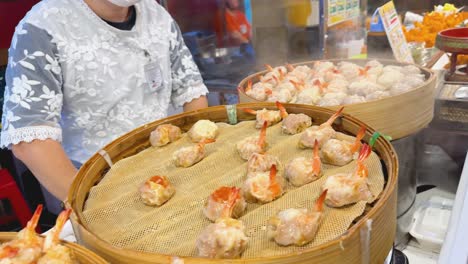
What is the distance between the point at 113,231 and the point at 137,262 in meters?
0.22

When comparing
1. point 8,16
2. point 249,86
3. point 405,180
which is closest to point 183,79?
point 249,86

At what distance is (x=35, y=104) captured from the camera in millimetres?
1797

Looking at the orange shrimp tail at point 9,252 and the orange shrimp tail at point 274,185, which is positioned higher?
the orange shrimp tail at point 9,252

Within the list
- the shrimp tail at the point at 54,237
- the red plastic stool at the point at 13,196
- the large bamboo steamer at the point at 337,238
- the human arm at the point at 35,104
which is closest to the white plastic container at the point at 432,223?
the large bamboo steamer at the point at 337,238

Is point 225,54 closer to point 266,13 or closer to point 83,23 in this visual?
point 266,13

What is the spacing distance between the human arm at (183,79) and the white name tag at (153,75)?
18 cm

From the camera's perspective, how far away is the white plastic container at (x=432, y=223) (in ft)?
6.07

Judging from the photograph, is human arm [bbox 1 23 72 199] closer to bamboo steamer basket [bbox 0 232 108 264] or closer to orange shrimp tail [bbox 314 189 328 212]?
bamboo steamer basket [bbox 0 232 108 264]

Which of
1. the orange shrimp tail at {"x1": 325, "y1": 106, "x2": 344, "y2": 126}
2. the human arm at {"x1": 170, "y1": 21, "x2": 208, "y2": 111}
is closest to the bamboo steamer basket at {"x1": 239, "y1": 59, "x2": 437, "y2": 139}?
the orange shrimp tail at {"x1": 325, "y1": 106, "x2": 344, "y2": 126}

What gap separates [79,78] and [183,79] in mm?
664

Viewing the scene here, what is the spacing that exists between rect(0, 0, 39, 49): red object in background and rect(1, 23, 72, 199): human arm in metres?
2.65

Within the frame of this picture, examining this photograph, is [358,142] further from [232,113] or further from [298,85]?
[298,85]

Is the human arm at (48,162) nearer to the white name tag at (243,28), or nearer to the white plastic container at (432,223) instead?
the white plastic container at (432,223)

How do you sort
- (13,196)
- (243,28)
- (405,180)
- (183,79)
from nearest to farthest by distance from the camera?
(405,180) → (183,79) → (13,196) → (243,28)
